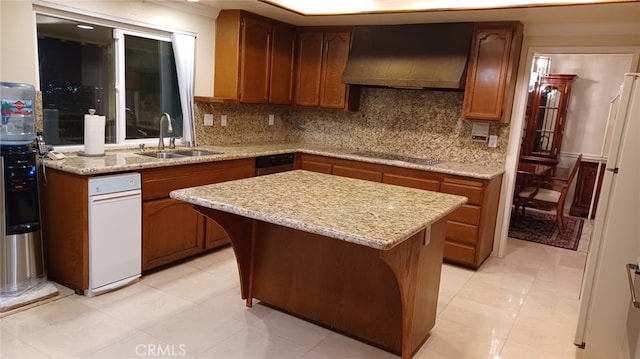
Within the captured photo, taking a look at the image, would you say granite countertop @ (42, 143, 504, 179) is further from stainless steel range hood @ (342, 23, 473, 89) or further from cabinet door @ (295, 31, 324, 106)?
stainless steel range hood @ (342, 23, 473, 89)

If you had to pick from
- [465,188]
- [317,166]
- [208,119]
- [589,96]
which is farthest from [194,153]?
[589,96]

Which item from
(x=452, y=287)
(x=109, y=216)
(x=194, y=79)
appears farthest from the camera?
(x=194, y=79)

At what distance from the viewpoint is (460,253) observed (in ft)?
13.1

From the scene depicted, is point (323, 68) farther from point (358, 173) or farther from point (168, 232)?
point (168, 232)

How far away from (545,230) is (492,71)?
8.35ft

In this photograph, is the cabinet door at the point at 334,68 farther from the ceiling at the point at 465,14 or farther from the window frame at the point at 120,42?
the window frame at the point at 120,42

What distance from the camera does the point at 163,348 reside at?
7.91 feet

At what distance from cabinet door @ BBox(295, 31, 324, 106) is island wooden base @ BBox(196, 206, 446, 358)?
2.53 meters

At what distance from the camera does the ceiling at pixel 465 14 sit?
3311mm

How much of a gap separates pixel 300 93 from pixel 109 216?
9.02ft

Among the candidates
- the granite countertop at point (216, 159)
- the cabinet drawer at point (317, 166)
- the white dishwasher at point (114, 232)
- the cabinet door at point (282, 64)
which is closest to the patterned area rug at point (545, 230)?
the granite countertop at point (216, 159)

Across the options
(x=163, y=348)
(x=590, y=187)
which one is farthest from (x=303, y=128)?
(x=590, y=187)

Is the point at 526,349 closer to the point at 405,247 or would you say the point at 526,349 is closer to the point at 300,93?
the point at 405,247

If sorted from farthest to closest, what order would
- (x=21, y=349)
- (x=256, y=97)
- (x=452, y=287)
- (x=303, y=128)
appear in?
(x=303, y=128) < (x=256, y=97) < (x=452, y=287) < (x=21, y=349)
